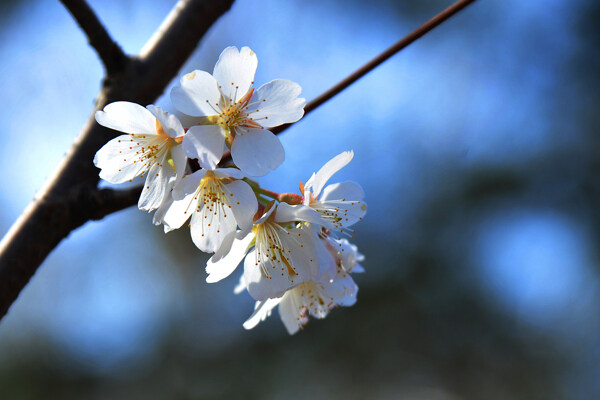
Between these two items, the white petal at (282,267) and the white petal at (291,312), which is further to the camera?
the white petal at (291,312)

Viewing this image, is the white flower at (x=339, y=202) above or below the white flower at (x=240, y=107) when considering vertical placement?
below

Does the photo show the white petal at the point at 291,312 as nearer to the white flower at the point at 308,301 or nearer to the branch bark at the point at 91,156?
the white flower at the point at 308,301

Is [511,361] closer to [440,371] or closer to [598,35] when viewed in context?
[440,371]

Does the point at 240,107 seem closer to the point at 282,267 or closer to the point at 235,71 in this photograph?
the point at 235,71

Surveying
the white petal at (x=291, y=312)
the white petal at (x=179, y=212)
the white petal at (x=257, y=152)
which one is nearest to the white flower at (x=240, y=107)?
the white petal at (x=257, y=152)

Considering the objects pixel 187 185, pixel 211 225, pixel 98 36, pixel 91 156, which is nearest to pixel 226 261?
pixel 211 225

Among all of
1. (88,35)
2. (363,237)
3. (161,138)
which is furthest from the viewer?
(363,237)

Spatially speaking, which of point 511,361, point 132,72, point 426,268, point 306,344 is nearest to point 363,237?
point 426,268
